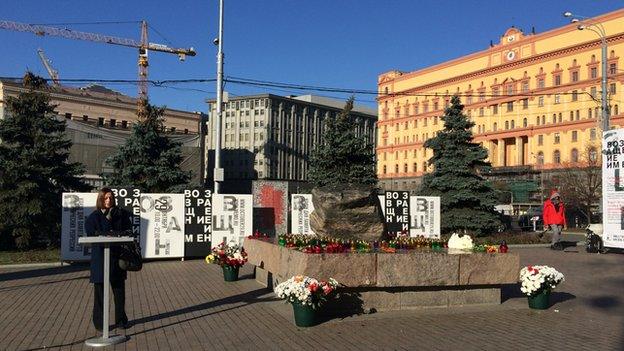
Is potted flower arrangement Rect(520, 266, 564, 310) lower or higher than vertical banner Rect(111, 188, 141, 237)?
lower

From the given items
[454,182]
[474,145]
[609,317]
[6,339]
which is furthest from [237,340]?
[474,145]

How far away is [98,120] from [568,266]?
92454 millimetres

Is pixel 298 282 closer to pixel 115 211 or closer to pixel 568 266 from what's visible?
pixel 115 211

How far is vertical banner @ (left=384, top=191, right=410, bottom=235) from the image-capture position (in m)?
21.7

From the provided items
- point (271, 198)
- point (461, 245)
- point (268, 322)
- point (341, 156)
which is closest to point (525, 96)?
point (341, 156)

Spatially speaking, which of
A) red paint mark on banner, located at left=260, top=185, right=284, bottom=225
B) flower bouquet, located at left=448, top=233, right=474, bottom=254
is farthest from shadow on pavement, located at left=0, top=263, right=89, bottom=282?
flower bouquet, located at left=448, top=233, right=474, bottom=254

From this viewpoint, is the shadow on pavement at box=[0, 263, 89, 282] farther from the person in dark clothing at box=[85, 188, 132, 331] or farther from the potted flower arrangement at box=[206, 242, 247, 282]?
the person in dark clothing at box=[85, 188, 132, 331]

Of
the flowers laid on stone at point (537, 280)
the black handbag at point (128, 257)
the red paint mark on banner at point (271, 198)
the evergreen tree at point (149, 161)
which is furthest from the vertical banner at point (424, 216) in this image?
the black handbag at point (128, 257)

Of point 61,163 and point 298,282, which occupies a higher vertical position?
point 61,163

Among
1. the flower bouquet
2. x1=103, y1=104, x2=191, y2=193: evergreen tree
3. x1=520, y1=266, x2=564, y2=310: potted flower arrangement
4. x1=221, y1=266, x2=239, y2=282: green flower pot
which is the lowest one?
x1=221, y1=266, x2=239, y2=282: green flower pot

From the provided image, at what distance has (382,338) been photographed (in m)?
7.71

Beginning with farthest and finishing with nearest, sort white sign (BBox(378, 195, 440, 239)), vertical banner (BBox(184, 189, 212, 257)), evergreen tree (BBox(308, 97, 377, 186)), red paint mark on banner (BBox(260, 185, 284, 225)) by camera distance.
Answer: evergreen tree (BBox(308, 97, 377, 186)) < red paint mark on banner (BBox(260, 185, 284, 225)) < white sign (BBox(378, 195, 440, 239)) < vertical banner (BBox(184, 189, 212, 257))

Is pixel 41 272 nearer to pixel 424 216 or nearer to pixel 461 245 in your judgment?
pixel 461 245

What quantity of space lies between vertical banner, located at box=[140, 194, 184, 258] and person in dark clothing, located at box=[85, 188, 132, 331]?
371 inches
